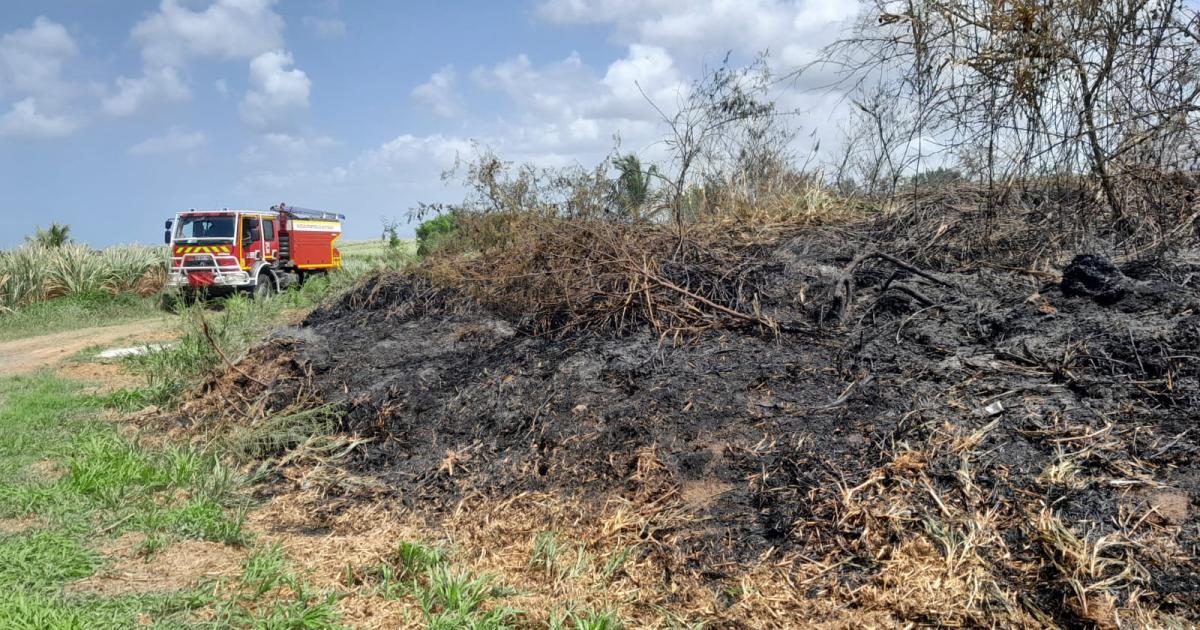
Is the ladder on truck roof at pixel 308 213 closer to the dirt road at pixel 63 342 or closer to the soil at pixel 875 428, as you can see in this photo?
the dirt road at pixel 63 342

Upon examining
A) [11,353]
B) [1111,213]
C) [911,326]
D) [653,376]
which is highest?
[1111,213]

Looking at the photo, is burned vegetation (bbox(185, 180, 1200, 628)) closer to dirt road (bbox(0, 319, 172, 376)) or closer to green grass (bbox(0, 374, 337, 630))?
green grass (bbox(0, 374, 337, 630))

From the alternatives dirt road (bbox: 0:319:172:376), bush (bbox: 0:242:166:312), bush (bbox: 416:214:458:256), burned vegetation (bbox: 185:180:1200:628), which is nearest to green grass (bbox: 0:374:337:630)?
burned vegetation (bbox: 185:180:1200:628)

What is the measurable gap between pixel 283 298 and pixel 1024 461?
448 inches

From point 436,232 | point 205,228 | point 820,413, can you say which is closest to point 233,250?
point 205,228

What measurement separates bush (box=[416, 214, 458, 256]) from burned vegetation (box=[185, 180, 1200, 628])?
457 centimetres

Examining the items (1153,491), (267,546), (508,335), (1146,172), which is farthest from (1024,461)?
(508,335)

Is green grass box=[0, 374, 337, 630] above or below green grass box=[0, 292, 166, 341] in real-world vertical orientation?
below

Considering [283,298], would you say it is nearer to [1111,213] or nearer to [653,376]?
[653,376]

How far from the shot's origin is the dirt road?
10494mm

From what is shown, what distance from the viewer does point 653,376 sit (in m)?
4.86

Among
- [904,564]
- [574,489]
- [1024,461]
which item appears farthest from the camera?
[574,489]

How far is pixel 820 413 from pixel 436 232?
455 inches

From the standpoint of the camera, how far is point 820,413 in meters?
4.13
